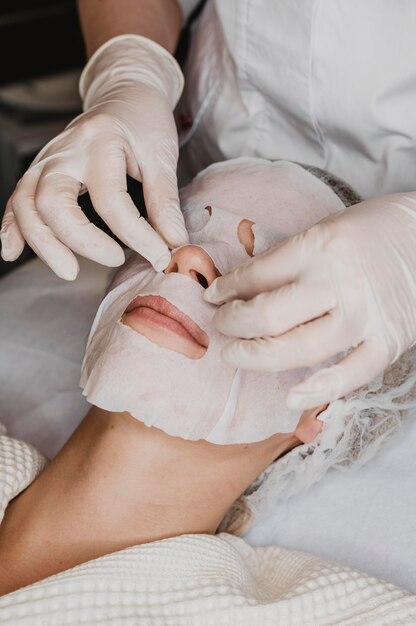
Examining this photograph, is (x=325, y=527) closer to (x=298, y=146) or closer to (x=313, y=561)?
(x=313, y=561)

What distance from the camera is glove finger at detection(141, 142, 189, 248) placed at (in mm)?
1199

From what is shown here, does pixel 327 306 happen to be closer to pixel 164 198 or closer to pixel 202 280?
pixel 202 280

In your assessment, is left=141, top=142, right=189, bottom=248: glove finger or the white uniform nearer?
left=141, top=142, right=189, bottom=248: glove finger

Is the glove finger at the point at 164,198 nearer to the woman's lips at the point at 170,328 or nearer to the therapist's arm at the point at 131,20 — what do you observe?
the woman's lips at the point at 170,328

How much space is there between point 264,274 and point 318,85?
55 centimetres

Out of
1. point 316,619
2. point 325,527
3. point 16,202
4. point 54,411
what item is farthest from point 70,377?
point 316,619

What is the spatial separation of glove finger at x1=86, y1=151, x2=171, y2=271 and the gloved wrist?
0.78 ft

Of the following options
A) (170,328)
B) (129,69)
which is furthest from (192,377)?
(129,69)

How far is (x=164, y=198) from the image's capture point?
1.25 m

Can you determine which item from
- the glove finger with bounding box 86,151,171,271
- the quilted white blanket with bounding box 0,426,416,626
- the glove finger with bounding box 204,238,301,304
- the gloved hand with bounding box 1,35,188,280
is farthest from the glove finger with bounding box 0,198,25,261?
the quilted white blanket with bounding box 0,426,416,626

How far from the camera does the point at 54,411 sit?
1.61 metres

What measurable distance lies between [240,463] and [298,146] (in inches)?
26.9

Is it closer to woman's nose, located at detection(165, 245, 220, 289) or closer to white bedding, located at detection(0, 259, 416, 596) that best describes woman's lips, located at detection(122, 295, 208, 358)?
woman's nose, located at detection(165, 245, 220, 289)

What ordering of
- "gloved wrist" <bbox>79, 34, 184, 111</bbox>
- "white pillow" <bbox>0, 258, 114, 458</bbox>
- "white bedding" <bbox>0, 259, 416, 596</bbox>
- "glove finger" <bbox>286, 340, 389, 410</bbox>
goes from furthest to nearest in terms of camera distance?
"white pillow" <bbox>0, 258, 114, 458</bbox>
"gloved wrist" <bbox>79, 34, 184, 111</bbox>
"white bedding" <bbox>0, 259, 416, 596</bbox>
"glove finger" <bbox>286, 340, 389, 410</bbox>
